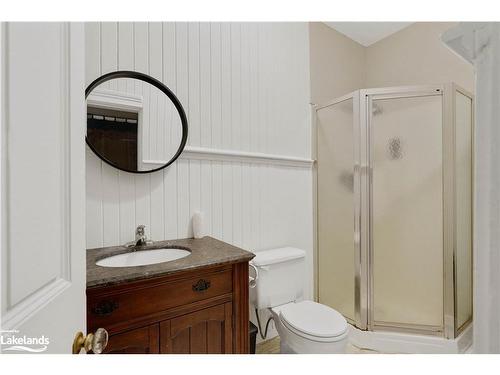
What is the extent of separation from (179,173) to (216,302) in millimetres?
766

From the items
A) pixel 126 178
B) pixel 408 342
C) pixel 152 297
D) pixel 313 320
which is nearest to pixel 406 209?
pixel 408 342

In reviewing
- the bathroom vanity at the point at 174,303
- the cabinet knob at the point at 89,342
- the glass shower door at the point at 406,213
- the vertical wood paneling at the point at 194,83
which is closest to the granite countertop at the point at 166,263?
the bathroom vanity at the point at 174,303

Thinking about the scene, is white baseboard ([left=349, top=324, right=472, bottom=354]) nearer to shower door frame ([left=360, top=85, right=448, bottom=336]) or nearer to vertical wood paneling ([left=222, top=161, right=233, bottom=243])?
shower door frame ([left=360, top=85, right=448, bottom=336])

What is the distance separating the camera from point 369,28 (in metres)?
2.34

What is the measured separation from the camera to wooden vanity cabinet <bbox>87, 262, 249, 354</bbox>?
89 centimetres

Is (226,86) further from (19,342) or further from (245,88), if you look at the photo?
(19,342)

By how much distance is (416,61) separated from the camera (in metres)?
2.27

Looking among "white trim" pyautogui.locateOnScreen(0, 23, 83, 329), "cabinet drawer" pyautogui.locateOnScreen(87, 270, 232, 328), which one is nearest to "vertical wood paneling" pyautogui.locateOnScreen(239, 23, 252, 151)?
"cabinet drawer" pyautogui.locateOnScreen(87, 270, 232, 328)

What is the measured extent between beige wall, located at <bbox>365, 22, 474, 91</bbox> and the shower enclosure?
36 centimetres

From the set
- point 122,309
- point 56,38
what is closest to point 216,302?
point 122,309

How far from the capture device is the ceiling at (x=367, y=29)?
227cm

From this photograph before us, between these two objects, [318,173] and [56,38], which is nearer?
[56,38]

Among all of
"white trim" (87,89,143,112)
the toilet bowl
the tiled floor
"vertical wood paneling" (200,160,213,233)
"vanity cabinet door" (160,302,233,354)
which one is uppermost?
"white trim" (87,89,143,112)
